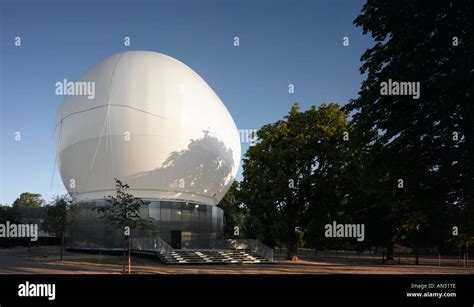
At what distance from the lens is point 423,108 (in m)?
19.9

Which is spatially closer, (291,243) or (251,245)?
(251,245)

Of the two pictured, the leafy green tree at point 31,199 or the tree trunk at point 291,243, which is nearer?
the tree trunk at point 291,243

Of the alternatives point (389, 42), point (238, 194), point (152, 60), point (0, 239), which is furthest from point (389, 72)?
point (0, 239)

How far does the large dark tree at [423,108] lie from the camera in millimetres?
19062

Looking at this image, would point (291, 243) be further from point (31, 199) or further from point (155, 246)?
point (31, 199)

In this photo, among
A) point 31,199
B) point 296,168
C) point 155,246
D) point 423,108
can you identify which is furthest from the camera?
point 31,199

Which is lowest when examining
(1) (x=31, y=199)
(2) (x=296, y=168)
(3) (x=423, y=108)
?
(1) (x=31, y=199)

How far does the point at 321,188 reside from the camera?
35938 millimetres

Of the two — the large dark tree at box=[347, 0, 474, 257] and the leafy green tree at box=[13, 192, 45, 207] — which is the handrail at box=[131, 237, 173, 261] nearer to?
the large dark tree at box=[347, 0, 474, 257]

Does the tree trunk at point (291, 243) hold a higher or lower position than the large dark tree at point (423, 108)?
lower

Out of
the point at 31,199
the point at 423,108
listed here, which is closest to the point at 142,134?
the point at 423,108

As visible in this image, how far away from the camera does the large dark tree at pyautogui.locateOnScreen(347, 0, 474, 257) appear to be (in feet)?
62.5

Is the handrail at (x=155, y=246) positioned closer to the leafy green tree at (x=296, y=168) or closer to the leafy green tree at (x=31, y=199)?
Answer: the leafy green tree at (x=296, y=168)

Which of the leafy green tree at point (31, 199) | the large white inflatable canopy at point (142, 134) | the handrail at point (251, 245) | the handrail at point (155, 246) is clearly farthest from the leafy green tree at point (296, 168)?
the leafy green tree at point (31, 199)
